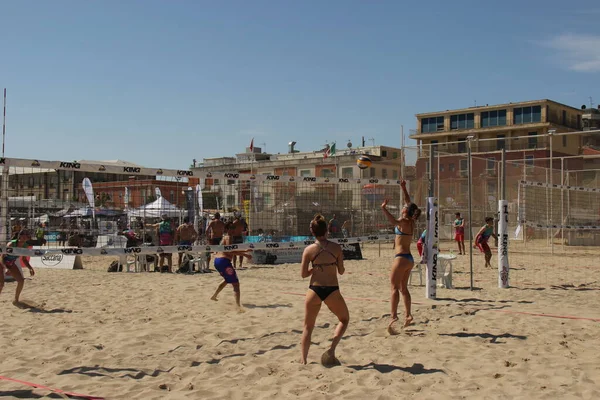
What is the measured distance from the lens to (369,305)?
9.17 m

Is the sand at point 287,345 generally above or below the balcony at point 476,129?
below

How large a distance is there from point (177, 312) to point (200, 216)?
10.5 metres

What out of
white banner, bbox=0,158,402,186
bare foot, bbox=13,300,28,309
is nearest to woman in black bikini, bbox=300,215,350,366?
white banner, bbox=0,158,402,186

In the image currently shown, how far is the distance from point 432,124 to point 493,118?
611 cm

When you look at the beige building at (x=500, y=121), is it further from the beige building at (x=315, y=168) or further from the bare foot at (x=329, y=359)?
the bare foot at (x=329, y=359)

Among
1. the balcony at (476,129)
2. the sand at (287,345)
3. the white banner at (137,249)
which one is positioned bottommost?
the sand at (287,345)

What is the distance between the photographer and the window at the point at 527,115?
186 ft

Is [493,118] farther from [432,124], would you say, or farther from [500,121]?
[432,124]

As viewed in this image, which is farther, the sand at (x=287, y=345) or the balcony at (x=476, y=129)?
the balcony at (x=476, y=129)

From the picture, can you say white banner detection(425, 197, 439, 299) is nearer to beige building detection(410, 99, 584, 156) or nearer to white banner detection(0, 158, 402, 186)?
white banner detection(0, 158, 402, 186)

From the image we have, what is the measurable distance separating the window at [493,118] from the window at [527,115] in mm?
1196

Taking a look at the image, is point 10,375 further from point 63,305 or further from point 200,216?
point 200,216

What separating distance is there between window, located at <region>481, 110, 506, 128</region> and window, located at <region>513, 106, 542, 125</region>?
3.92 ft

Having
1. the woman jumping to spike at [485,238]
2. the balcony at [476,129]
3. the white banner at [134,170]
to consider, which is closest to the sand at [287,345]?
the white banner at [134,170]
